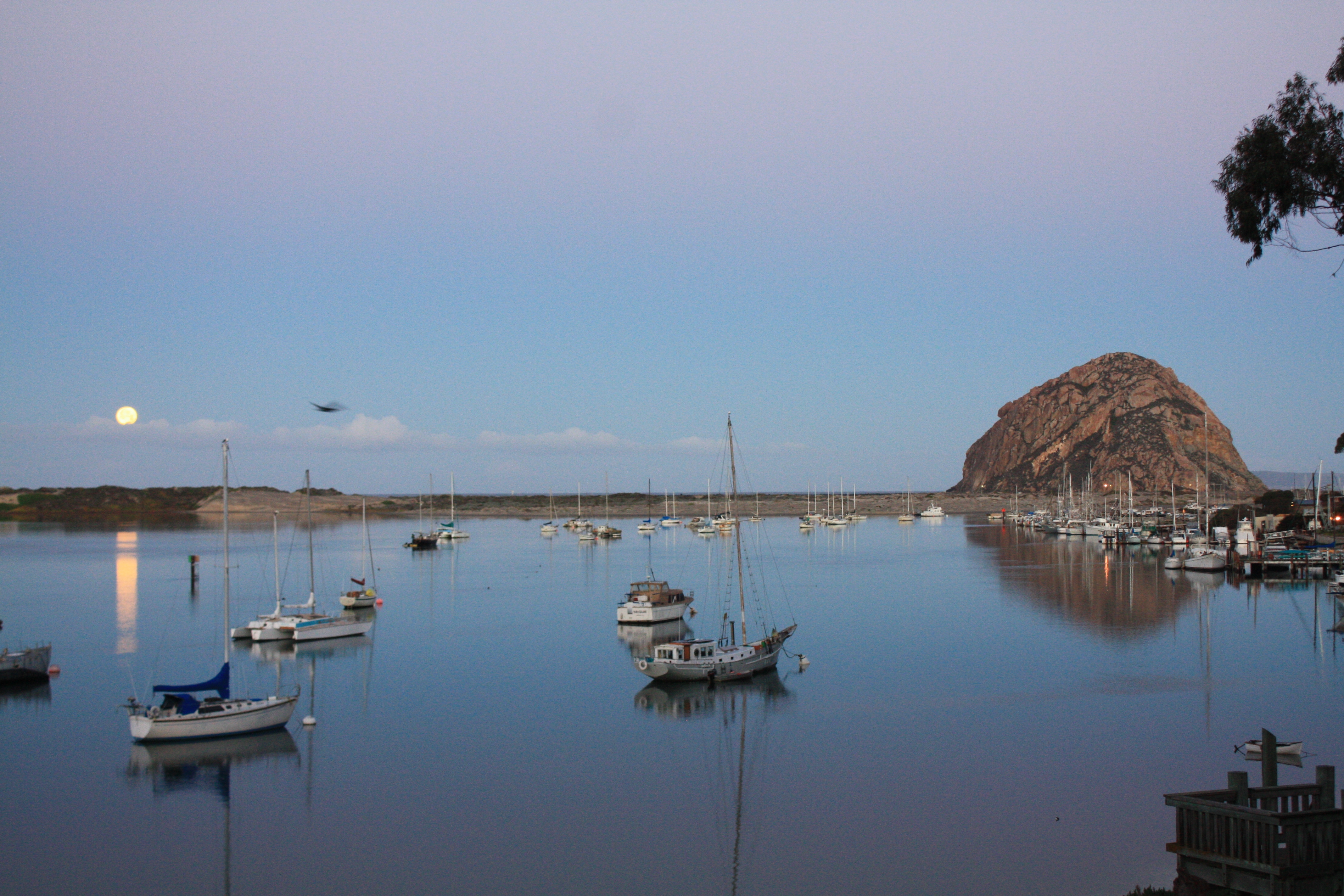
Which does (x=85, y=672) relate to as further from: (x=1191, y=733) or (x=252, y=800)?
(x=1191, y=733)

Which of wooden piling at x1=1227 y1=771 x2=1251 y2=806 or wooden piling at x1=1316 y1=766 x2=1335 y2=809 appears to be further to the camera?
wooden piling at x1=1316 y1=766 x2=1335 y2=809

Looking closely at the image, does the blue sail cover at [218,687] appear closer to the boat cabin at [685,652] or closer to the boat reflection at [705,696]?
the boat reflection at [705,696]

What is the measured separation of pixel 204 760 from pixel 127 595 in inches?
1685

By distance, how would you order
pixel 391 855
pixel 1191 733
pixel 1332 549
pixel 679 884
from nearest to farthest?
pixel 679 884 < pixel 391 855 < pixel 1191 733 < pixel 1332 549

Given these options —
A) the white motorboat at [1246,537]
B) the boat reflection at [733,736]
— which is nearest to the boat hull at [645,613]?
the boat reflection at [733,736]

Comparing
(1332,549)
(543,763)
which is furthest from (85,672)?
(1332,549)

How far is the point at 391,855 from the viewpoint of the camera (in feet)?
64.3

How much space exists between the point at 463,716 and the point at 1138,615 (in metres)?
35.9

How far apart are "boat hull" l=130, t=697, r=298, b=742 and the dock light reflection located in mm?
17573

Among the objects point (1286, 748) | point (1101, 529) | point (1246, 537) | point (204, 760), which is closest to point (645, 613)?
point (204, 760)

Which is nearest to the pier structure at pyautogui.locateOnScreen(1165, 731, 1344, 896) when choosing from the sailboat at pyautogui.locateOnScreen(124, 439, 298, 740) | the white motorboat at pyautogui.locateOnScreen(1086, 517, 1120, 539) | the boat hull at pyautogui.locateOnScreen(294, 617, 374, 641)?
the sailboat at pyautogui.locateOnScreen(124, 439, 298, 740)

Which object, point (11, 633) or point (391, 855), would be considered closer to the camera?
point (391, 855)

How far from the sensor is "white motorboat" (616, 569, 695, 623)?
49094mm

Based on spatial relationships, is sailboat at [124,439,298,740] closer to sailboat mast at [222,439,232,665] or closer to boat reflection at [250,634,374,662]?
sailboat mast at [222,439,232,665]
